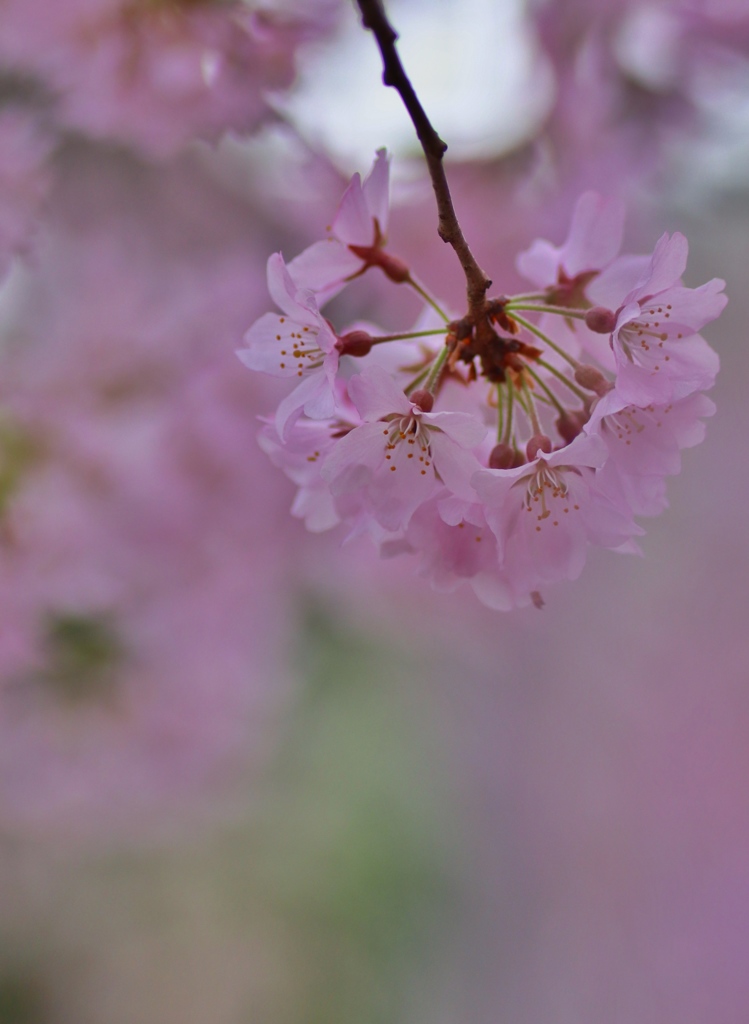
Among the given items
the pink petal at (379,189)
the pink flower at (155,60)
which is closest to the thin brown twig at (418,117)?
the pink petal at (379,189)

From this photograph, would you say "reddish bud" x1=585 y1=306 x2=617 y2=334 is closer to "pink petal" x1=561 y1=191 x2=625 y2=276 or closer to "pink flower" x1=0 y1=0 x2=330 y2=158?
"pink petal" x1=561 y1=191 x2=625 y2=276

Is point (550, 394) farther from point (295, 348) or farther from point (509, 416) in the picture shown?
point (295, 348)

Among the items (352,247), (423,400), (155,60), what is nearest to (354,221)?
(352,247)

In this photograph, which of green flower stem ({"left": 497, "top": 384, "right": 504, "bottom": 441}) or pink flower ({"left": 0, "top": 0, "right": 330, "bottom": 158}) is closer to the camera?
green flower stem ({"left": 497, "top": 384, "right": 504, "bottom": 441})

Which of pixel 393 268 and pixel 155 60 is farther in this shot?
pixel 155 60

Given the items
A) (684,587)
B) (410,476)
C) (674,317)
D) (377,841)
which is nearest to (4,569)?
(410,476)

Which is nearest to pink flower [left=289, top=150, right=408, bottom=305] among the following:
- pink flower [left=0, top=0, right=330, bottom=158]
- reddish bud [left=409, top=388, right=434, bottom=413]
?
reddish bud [left=409, top=388, right=434, bottom=413]
